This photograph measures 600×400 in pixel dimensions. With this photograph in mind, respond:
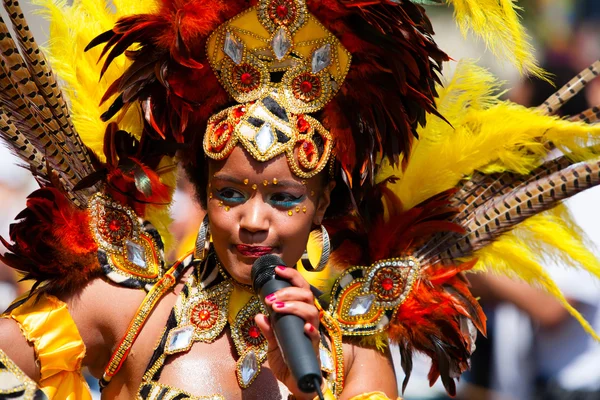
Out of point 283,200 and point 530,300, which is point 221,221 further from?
point 530,300

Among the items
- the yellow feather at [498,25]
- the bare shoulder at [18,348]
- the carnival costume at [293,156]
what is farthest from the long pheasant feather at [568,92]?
the bare shoulder at [18,348]

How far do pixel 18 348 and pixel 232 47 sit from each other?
0.97m

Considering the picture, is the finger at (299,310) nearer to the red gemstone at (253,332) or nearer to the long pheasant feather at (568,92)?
the red gemstone at (253,332)

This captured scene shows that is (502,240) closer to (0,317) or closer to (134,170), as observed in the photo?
(134,170)

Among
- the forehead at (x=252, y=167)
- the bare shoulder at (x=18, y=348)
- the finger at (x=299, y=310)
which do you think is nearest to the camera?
the finger at (x=299, y=310)

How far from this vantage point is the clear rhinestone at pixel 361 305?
114 inches

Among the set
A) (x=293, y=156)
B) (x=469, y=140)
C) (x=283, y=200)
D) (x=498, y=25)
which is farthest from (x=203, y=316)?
(x=498, y=25)

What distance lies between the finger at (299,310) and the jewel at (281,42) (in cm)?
76

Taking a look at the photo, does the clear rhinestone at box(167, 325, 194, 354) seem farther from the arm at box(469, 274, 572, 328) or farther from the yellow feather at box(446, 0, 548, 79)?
the arm at box(469, 274, 572, 328)

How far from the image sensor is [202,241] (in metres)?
2.76

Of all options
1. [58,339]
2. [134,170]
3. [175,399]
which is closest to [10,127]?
[134,170]

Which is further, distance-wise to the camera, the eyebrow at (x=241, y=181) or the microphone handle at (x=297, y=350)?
the eyebrow at (x=241, y=181)

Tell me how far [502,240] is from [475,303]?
0.71ft

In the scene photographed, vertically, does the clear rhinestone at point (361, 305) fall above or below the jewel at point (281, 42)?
below
